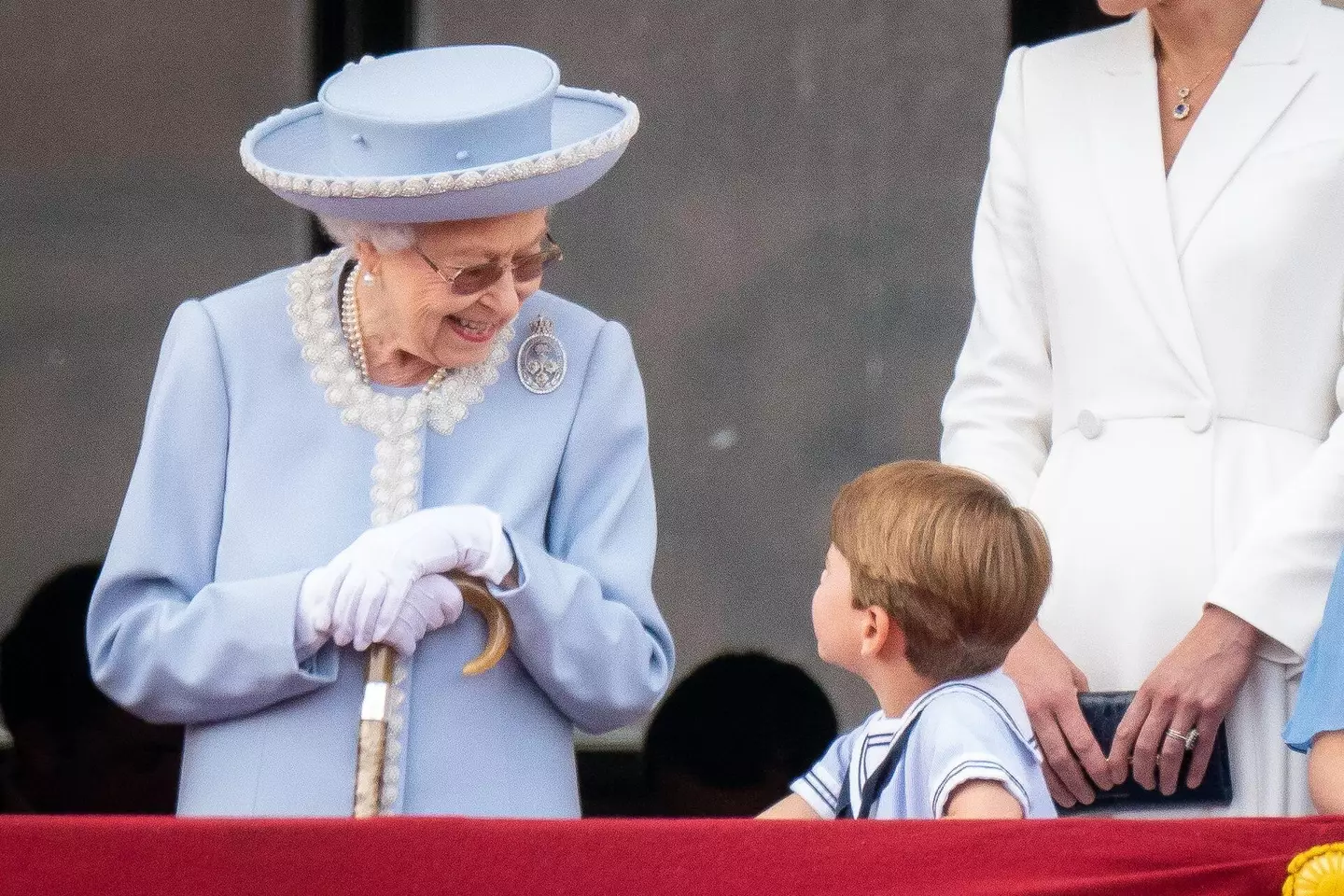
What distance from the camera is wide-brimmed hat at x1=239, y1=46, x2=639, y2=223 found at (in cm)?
262

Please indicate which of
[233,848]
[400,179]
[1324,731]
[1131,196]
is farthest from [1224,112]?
[233,848]

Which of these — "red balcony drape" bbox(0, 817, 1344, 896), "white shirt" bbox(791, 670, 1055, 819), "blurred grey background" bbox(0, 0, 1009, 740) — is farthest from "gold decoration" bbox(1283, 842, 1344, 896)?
"blurred grey background" bbox(0, 0, 1009, 740)

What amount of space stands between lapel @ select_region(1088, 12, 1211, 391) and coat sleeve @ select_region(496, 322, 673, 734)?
0.69m

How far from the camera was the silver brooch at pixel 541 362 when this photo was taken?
9.22ft

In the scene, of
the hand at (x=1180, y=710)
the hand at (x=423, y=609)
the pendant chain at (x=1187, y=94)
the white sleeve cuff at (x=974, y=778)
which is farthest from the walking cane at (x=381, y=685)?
the pendant chain at (x=1187, y=94)

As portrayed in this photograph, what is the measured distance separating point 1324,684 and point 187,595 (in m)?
1.25

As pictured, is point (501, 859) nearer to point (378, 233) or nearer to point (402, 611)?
point (402, 611)

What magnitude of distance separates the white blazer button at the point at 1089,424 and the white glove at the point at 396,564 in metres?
0.88

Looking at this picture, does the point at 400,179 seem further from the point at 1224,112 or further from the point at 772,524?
the point at 772,524

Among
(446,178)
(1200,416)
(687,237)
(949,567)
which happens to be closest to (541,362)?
(446,178)

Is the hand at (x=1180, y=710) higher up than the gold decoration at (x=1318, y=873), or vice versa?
the gold decoration at (x=1318, y=873)

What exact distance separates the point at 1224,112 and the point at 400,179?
112 centimetres

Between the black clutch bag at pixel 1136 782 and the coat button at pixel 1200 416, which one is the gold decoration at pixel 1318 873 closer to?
the black clutch bag at pixel 1136 782

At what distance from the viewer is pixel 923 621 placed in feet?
8.62
